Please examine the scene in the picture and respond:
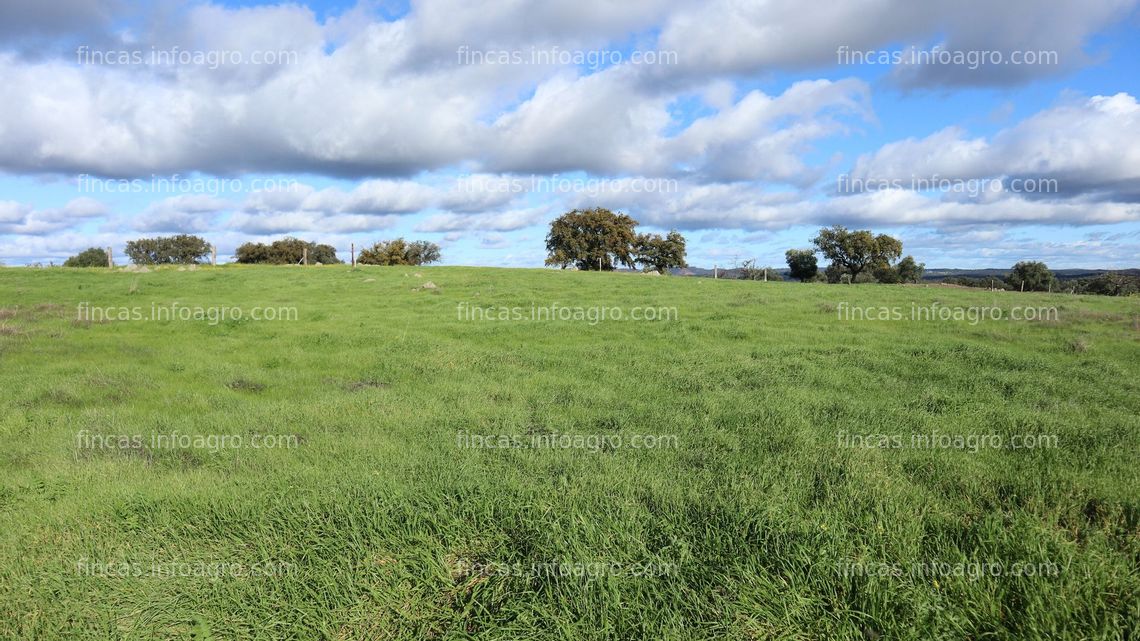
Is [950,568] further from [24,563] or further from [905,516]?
[24,563]

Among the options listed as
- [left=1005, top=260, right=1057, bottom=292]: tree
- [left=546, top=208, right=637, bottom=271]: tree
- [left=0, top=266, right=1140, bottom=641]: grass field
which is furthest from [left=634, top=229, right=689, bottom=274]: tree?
[left=0, top=266, right=1140, bottom=641]: grass field

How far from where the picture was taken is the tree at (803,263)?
9156 cm

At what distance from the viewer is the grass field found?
377 centimetres

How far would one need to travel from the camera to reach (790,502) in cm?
478

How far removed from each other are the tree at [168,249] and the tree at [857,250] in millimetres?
103622

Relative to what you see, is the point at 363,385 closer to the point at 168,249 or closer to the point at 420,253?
the point at 420,253

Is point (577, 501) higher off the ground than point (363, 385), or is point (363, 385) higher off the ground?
point (363, 385)

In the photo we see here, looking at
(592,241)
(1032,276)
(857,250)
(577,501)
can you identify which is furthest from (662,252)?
(577,501)

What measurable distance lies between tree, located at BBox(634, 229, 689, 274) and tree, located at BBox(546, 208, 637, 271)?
162 inches

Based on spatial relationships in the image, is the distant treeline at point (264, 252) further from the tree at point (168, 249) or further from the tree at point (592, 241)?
the tree at point (592, 241)

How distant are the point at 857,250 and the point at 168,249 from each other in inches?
4530

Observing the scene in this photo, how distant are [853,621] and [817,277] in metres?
107

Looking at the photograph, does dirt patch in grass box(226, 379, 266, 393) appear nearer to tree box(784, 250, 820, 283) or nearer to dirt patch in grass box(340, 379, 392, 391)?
dirt patch in grass box(340, 379, 392, 391)

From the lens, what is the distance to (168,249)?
99500mm
